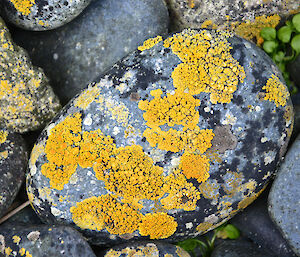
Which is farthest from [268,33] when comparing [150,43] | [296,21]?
[150,43]

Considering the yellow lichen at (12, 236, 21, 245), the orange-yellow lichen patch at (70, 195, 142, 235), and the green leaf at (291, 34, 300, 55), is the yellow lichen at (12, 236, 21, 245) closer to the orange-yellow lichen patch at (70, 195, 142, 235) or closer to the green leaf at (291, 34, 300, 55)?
the orange-yellow lichen patch at (70, 195, 142, 235)

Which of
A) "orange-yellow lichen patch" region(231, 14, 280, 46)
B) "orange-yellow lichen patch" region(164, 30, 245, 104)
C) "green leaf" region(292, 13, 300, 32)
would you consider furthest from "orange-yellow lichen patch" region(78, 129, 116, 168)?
"green leaf" region(292, 13, 300, 32)

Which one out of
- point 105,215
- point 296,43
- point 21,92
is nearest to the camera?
point 105,215

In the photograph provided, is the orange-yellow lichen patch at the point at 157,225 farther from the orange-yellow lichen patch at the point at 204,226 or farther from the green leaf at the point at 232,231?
the green leaf at the point at 232,231

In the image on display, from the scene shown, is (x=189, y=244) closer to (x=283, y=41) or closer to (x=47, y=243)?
(x=47, y=243)

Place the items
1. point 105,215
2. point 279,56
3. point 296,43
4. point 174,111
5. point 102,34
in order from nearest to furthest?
1. point 174,111
2. point 105,215
3. point 102,34
4. point 296,43
5. point 279,56

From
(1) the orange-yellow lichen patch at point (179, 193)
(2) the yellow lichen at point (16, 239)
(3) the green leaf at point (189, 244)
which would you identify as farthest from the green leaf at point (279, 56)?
(2) the yellow lichen at point (16, 239)
